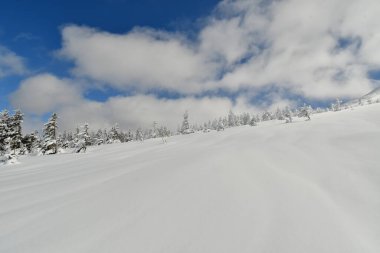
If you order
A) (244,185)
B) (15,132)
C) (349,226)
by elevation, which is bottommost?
(349,226)

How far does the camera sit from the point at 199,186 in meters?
5.77

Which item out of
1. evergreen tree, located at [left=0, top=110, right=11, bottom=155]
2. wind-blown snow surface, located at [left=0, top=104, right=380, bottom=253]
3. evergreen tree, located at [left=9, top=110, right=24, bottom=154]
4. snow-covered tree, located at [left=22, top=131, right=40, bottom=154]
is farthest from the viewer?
snow-covered tree, located at [left=22, top=131, right=40, bottom=154]

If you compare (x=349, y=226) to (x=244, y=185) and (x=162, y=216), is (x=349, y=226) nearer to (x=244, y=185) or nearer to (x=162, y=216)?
(x=244, y=185)

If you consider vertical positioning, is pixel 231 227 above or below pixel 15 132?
below

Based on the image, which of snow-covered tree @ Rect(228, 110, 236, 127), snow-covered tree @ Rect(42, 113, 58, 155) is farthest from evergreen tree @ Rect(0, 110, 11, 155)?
snow-covered tree @ Rect(228, 110, 236, 127)

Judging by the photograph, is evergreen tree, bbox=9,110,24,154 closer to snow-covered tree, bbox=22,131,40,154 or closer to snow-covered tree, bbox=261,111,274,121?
snow-covered tree, bbox=22,131,40,154

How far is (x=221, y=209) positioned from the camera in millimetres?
4520

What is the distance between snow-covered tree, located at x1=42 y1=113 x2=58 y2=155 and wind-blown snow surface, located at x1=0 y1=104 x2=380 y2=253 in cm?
4354

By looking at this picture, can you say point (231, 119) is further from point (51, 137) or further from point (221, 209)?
point (221, 209)

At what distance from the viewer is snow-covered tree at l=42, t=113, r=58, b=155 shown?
151 ft

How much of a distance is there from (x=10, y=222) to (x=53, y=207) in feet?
2.58

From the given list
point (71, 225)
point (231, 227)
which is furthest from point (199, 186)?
point (71, 225)

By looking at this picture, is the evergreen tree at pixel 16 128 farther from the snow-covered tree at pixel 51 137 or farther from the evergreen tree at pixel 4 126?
the snow-covered tree at pixel 51 137

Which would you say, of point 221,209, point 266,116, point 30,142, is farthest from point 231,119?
point 221,209
